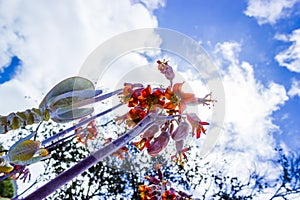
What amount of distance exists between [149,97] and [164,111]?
3.6 inches

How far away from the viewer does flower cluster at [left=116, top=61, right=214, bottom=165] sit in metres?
Answer: 1.20

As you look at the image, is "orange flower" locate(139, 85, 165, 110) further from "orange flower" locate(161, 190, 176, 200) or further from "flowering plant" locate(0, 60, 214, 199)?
"orange flower" locate(161, 190, 176, 200)

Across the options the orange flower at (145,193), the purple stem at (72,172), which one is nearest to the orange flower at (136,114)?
the purple stem at (72,172)

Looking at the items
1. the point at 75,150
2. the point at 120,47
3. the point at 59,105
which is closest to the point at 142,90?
the point at 120,47

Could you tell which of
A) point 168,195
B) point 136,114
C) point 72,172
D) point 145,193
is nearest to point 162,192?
point 168,195

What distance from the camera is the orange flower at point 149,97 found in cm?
134

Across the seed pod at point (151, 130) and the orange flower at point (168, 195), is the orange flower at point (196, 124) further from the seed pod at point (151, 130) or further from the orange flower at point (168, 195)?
the orange flower at point (168, 195)

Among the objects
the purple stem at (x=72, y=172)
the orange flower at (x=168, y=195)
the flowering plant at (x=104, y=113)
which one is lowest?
the purple stem at (x=72, y=172)

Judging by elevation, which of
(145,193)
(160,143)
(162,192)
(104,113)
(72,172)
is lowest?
(72,172)

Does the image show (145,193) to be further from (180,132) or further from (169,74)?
(180,132)

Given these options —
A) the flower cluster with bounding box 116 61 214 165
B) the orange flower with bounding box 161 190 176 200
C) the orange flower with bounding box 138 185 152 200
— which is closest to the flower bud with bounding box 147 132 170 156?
the flower cluster with bounding box 116 61 214 165

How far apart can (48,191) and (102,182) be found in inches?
434

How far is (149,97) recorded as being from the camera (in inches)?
54.0

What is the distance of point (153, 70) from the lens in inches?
72.6
